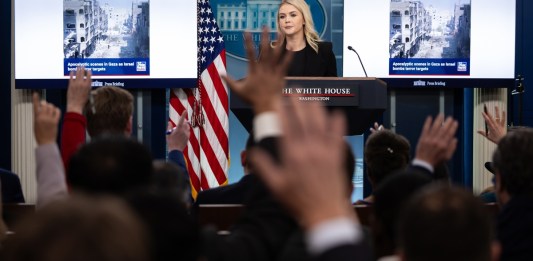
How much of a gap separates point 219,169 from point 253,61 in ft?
18.8

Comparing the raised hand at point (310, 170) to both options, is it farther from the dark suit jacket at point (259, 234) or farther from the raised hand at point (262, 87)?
the raised hand at point (262, 87)

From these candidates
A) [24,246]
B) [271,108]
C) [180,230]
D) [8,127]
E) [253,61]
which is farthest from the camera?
[8,127]

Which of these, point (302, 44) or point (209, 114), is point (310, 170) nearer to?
point (302, 44)

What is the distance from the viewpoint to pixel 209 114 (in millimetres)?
7750

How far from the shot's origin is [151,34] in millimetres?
7914

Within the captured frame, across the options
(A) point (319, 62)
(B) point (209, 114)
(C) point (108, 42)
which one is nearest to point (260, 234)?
(A) point (319, 62)

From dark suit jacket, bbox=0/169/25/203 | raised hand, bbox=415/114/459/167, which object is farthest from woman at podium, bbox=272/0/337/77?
raised hand, bbox=415/114/459/167

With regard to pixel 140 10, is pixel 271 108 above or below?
below

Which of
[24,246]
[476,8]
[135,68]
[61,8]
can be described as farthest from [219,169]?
[24,246]

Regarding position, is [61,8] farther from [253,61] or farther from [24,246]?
[24,246]

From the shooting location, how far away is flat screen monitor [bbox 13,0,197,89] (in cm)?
781

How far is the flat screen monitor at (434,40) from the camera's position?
25.8ft

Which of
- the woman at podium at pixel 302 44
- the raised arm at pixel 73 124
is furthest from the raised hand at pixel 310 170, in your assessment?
the woman at podium at pixel 302 44

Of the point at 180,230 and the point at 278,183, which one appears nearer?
the point at 278,183
